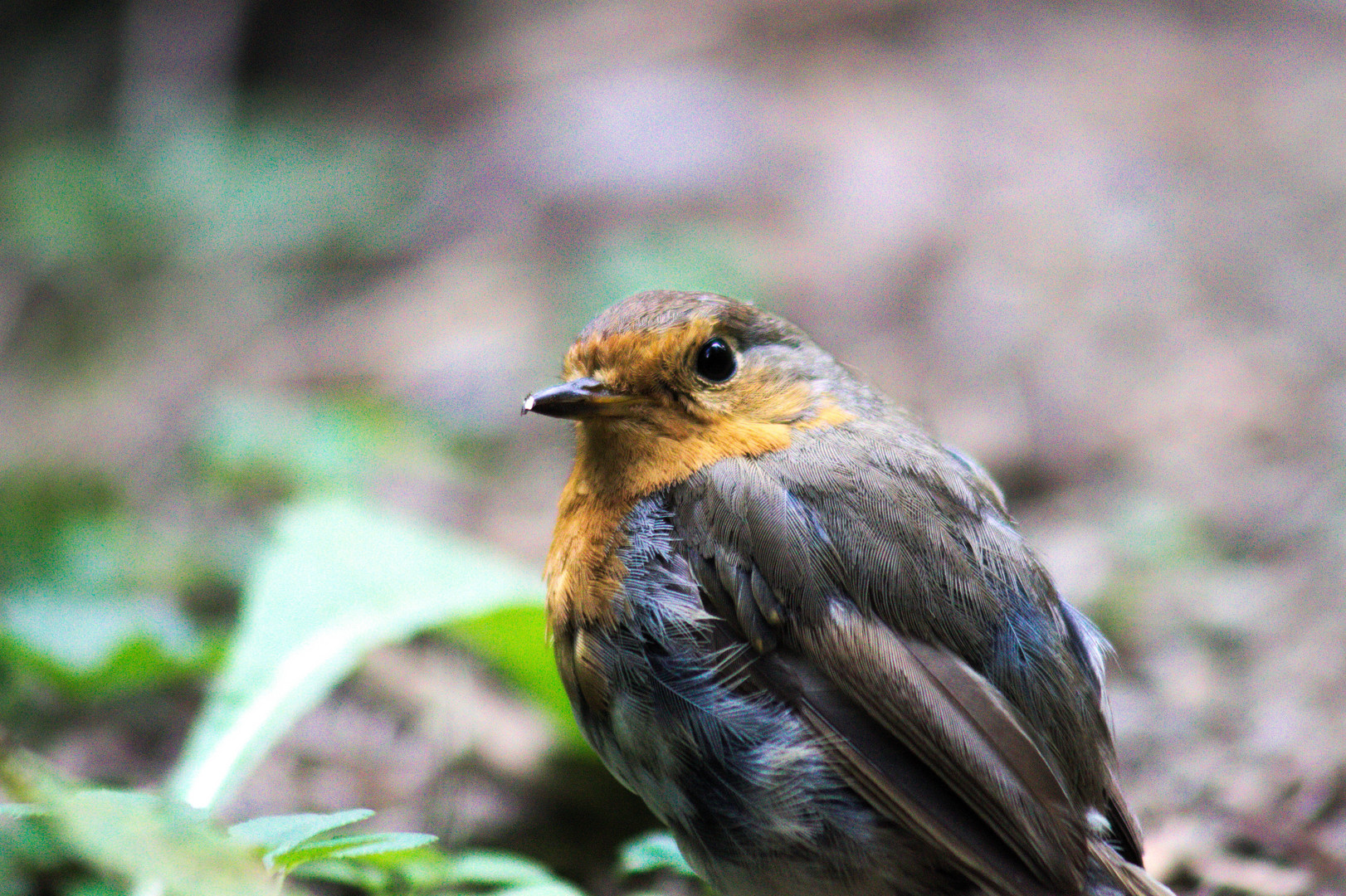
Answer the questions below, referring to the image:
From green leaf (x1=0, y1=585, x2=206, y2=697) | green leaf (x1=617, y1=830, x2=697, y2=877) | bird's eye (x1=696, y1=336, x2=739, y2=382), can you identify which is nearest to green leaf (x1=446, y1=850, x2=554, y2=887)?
green leaf (x1=617, y1=830, x2=697, y2=877)

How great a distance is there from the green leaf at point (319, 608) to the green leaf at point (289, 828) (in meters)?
0.43

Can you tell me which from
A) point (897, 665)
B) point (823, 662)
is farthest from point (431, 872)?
point (897, 665)

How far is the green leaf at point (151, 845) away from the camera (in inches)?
59.1

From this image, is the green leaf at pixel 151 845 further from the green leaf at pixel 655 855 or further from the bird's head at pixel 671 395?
the bird's head at pixel 671 395

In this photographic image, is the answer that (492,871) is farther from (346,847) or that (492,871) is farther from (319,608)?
(319,608)

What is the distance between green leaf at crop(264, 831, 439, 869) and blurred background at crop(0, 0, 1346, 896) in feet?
3.15

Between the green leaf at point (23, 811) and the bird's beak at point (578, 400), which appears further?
the bird's beak at point (578, 400)

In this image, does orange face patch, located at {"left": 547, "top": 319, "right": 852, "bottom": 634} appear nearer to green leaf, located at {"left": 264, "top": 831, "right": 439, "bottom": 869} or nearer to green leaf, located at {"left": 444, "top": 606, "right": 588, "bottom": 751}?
green leaf, located at {"left": 444, "top": 606, "right": 588, "bottom": 751}

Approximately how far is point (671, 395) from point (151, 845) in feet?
4.86

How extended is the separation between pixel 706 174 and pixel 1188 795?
5.10 metres

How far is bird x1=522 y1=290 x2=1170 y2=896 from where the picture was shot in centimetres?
222

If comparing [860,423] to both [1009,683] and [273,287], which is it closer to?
[1009,683]

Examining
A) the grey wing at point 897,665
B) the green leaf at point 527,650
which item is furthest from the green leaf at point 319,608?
the grey wing at point 897,665

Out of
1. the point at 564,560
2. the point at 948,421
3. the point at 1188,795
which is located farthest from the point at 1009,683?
the point at 948,421
